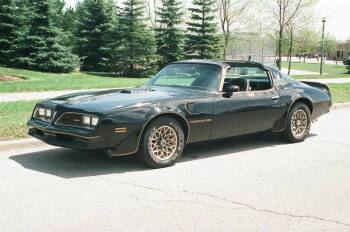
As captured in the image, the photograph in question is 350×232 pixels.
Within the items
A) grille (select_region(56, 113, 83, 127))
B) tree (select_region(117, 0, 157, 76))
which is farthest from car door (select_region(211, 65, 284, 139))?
tree (select_region(117, 0, 157, 76))

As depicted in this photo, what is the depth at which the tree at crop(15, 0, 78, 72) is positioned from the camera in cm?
2781

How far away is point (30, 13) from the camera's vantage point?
100 feet

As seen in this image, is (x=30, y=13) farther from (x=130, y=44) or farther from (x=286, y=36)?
(x=286, y=36)

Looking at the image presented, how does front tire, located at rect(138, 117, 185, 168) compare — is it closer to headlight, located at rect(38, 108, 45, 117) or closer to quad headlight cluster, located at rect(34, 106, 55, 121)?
quad headlight cluster, located at rect(34, 106, 55, 121)

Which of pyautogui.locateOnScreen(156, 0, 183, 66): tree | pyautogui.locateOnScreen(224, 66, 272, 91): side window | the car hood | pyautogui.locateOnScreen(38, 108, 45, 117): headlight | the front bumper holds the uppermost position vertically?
pyautogui.locateOnScreen(156, 0, 183, 66): tree

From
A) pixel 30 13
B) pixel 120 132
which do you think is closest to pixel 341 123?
pixel 120 132

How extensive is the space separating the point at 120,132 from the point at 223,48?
103 ft

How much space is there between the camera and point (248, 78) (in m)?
8.16

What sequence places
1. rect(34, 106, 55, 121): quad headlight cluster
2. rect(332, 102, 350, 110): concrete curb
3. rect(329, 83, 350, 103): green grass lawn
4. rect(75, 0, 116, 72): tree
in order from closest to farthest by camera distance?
1. rect(34, 106, 55, 121): quad headlight cluster
2. rect(332, 102, 350, 110): concrete curb
3. rect(329, 83, 350, 103): green grass lawn
4. rect(75, 0, 116, 72): tree

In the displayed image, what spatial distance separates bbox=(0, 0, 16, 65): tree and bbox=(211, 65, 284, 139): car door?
2406cm

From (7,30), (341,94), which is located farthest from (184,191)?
(7,30)

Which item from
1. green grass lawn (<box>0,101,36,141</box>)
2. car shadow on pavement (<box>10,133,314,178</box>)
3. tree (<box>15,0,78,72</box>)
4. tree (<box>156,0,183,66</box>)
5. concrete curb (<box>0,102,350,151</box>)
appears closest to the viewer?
car shadow on pavement (<box>10,133,314,178</box>)

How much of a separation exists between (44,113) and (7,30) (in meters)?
25.7

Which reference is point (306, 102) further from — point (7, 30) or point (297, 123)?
point (7, 30)
